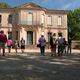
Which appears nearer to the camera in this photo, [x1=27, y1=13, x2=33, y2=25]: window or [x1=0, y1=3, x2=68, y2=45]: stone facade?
[x1=0, y1=3, x2=68, y2=45]: stone facade

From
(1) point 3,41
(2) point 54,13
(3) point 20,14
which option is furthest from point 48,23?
(1) point 3,41

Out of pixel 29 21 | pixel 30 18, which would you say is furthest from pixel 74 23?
pixel 29 21

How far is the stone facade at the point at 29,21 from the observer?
65500 mm

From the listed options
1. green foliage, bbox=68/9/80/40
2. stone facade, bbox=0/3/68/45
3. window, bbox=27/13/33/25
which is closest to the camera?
stone facade, bbox=0/3/68/45

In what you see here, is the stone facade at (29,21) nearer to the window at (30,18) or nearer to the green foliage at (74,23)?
the window at (30,18)

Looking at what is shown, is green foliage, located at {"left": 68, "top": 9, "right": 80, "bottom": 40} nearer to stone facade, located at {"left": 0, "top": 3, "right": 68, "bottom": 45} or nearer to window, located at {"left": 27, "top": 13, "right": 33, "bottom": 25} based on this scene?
stone facade, located at {"left": 0, "top": 3, "right": 68, "bottom": 45}

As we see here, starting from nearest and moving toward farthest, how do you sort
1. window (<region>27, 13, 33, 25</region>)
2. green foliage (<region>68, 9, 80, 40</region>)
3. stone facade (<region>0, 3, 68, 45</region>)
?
stone facade (<region>0, 3, 68, 45</region>) < window (<region>27, 13, 33, 25</region>) < green foliage (<region>68, 9, 80, 40</region>)

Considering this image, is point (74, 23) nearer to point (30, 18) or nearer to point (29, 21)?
point (30, 18)

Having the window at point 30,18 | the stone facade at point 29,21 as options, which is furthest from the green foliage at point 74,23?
the window at point 30,18

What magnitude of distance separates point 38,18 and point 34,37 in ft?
11.8

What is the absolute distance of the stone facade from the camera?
65.5 m

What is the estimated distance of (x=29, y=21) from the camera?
217 ft

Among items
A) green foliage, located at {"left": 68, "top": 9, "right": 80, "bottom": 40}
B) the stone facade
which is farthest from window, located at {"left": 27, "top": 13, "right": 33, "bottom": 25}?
green foliage, located at {"left": 68, "top": 9, "right": 80, "bottom": 40}

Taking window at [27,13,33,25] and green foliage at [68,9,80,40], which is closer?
window at [27,13,33,25]
